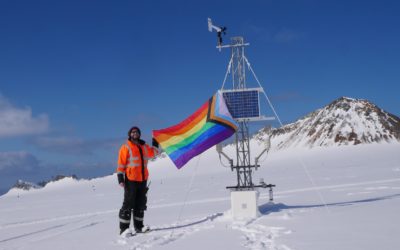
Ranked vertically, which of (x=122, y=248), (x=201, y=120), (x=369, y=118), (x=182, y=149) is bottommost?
(x=122, y=248)

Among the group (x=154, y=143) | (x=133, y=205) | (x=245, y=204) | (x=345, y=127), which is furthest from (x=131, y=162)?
(x=345, y=127)

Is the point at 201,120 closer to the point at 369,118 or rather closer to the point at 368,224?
the point at 368,224

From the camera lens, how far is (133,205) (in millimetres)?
10773

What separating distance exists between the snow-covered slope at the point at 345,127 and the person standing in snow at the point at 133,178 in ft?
257

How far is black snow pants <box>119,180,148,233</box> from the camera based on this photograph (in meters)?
10.6

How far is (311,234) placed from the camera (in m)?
8.56

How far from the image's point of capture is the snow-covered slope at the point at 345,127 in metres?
85.4

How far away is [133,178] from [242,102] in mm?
3948

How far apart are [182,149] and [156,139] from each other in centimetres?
76

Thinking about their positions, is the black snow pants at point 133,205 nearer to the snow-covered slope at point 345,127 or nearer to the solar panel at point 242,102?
the solar panel at point 242,102

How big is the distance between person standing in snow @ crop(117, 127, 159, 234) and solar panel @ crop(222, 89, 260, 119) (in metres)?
3.03

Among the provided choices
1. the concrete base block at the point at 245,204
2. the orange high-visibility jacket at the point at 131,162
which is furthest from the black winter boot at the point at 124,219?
the concrete base block at the point at 245,204

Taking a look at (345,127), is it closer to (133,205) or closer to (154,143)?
(154,143)

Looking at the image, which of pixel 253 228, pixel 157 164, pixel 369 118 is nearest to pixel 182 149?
pixel 253 228
